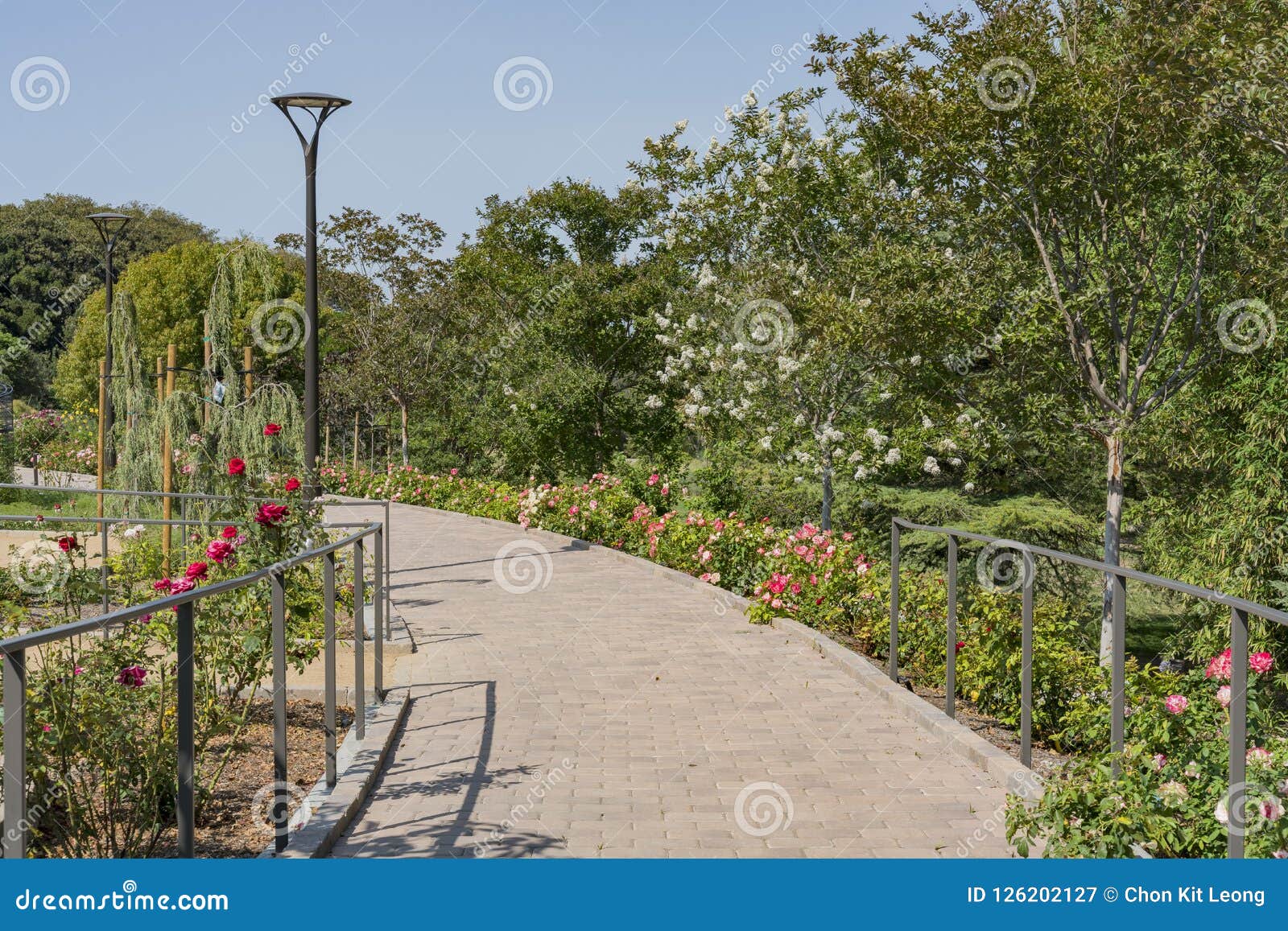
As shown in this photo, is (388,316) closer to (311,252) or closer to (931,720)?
(311,252)

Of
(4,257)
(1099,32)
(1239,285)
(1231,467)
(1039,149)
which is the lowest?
(1231,467)

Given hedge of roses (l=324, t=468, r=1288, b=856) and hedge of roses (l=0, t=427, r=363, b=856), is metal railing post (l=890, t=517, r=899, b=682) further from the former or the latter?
hedge of roses (l=0, t=427, r=363, b=856)

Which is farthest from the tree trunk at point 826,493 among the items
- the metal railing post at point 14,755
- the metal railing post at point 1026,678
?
the metal railing post at point 14,755

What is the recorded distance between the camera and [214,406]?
13508 mm

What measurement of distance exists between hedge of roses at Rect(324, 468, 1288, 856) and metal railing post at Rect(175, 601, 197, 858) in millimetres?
2924

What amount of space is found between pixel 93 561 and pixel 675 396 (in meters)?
11.6

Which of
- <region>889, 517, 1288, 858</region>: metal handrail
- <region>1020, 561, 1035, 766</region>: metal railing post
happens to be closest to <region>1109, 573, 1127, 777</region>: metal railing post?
<region>889, 517, 1288, 858</region>: metal handrail

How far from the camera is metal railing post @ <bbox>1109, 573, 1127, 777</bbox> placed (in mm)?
4598

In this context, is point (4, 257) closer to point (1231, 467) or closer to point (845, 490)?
point (845, 490)

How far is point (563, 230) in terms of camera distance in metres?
24.5

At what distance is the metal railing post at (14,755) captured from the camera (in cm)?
247

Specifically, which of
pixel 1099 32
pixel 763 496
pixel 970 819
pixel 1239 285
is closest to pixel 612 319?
pixel 763 496

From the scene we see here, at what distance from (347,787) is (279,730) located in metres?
1.00

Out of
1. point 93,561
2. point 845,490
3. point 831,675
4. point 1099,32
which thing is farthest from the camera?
point 845,490
